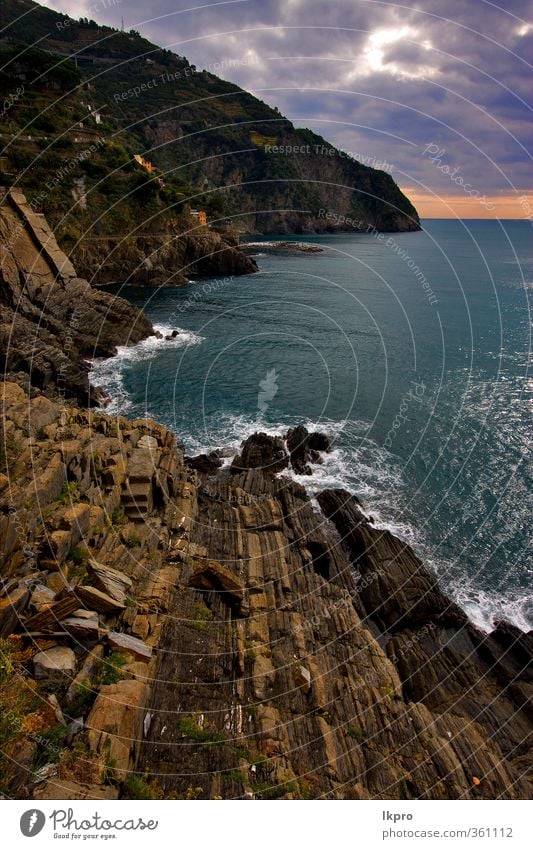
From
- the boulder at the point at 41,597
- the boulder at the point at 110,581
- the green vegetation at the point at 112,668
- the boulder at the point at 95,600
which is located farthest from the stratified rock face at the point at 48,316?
the green vegetation at the point at 112,668

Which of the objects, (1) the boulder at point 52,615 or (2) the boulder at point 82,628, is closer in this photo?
(1) the boulder at point 52,615

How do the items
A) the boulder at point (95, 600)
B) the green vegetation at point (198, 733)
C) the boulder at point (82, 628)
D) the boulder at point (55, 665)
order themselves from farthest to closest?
the boulder at point (95, 600), the boulder at point (82, 628), the green vegetation at point (198, 733), the boulder at point (55, 665)

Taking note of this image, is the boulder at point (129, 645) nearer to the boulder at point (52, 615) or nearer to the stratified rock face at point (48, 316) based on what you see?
the boulder at point (52, 615)

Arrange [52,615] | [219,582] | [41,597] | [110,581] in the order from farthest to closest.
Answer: [219,582]
[110,581]
[41,597]
[52,615]

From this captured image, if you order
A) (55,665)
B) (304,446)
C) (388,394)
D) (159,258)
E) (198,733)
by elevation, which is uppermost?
(159,258)

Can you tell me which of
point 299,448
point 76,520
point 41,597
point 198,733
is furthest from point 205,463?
point 198,733

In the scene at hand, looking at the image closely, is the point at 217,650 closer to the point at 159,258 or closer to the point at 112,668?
the point at 112,668

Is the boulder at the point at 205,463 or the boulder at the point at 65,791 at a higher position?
the boulder at the point at 65,791
